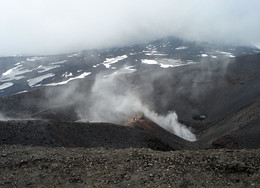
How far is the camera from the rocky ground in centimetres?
1038

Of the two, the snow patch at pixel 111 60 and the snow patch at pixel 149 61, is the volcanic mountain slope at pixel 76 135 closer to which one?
the snow patch at pixel 111 60

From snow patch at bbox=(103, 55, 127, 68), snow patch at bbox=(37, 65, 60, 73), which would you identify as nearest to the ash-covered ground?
snow patch at bbox=(103, 55, 127, 68)

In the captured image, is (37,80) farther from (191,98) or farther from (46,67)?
(191,98)

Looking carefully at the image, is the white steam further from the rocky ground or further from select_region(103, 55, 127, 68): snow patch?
select_region(103, 55, 127, 68): snow patch

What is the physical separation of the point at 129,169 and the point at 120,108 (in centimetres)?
3349

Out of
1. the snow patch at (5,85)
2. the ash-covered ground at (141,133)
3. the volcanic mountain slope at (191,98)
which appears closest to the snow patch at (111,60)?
the snow patch at (5,85)

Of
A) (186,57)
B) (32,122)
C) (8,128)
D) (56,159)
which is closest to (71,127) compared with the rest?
(32,122)

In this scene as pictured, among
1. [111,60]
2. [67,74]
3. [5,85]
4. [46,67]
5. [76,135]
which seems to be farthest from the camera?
[111,60]

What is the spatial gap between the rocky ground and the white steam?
25.3 m

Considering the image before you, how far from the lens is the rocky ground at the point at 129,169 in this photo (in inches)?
409

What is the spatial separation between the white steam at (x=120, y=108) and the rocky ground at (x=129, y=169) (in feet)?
83.0

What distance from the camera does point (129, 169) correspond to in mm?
11570

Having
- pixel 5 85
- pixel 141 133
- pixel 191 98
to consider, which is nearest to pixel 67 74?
pixel 5 85

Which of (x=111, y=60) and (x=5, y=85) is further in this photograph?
(x=111, y=60)
